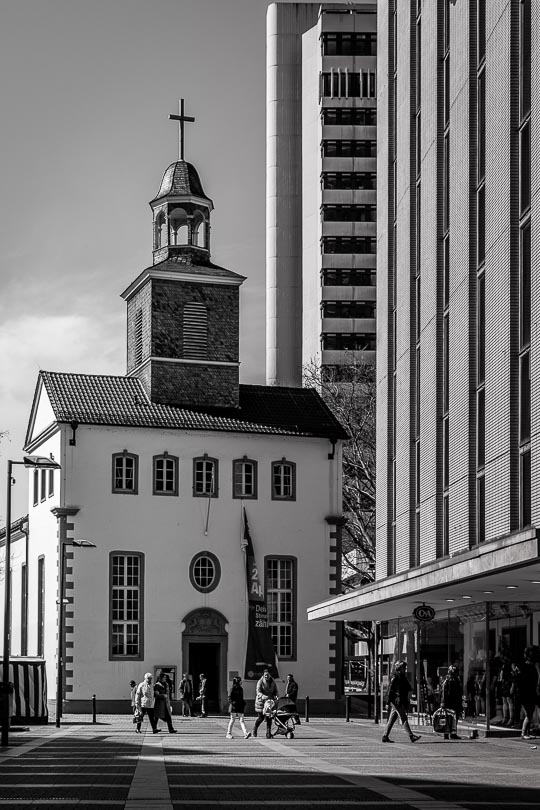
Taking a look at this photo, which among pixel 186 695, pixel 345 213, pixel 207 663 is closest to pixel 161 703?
pixel 186 695

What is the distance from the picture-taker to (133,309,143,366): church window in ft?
199

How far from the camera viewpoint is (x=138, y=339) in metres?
60.9

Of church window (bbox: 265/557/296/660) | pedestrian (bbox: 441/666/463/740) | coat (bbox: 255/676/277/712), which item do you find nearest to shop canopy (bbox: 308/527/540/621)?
pedestrian (bbox: 441/666/463/740)

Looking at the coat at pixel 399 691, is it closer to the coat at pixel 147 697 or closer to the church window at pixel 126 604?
the coat at pixel 147 697

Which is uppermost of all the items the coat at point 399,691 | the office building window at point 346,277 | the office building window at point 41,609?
the office building window at point 346,277

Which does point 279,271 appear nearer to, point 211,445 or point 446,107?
point 211,445

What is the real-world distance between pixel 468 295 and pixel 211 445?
85.8 ft

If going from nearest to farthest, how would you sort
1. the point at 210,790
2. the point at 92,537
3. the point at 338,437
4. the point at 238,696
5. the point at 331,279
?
the point at 210,790 → the point at 238,696 → the point at 92,537 → the point at 338,437 → the point at 331,279

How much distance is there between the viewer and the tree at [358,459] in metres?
61.2

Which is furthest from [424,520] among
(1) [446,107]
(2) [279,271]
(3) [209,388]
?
(2) [279,271]

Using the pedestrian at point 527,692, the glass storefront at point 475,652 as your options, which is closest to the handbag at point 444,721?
the glass storefront at point 475,652

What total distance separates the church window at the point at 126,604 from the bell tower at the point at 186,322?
6768 millimetres

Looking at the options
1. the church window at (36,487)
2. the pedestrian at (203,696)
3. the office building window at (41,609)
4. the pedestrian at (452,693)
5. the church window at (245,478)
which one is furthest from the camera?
the church window at (36,487)

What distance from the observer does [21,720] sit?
43562 mm
